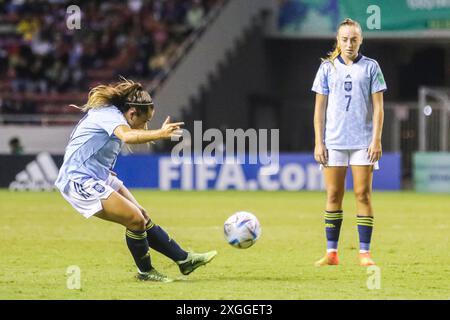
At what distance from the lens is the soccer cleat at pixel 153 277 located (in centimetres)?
969

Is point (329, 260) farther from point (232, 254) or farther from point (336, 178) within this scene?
point (232, 254)

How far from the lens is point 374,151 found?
10430 mm

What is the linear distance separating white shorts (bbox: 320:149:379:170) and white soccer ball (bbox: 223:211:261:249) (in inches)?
39.2

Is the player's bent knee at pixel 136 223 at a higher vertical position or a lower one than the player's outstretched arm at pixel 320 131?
lower

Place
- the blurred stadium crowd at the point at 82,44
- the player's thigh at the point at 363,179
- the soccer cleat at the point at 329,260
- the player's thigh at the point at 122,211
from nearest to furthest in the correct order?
the player's thigh at the point at 122,211 → the player's thigh at the point at 363,179 → the soccer cleat at the point at 329,260 → the blurred stadium crowd at the point at 82,44

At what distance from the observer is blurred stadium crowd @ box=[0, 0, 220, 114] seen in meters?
31.2

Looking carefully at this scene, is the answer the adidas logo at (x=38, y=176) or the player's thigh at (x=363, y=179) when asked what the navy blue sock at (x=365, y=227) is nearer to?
the player's thigh at (x=363, y=179)

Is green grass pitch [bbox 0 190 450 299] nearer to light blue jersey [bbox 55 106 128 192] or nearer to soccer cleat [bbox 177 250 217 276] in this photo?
soccer cleat [bbox 177 250 217 276]

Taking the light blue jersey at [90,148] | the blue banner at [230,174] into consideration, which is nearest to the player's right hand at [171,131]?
the light blue jersey at [90,148]

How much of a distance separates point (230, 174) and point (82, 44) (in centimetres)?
817

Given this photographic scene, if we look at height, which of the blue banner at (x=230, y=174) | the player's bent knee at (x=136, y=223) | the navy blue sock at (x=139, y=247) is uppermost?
the player's bent knee at (x=136, y=223)

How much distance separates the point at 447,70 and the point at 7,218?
804 inches

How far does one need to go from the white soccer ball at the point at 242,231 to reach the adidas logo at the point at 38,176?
54.4 feet
